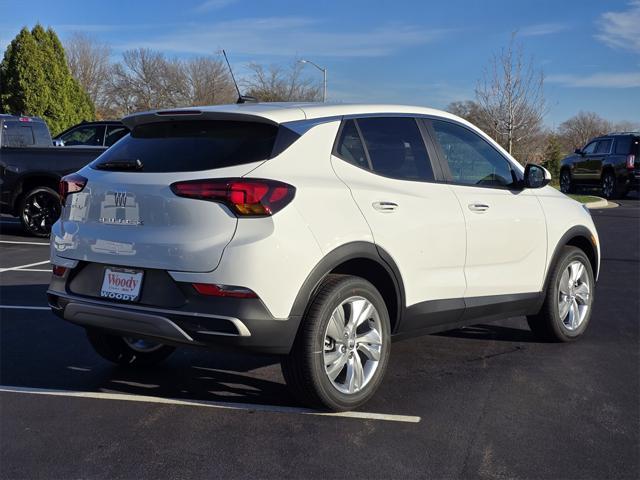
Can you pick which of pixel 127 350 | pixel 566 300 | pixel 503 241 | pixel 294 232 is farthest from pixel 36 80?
pixel 294 232

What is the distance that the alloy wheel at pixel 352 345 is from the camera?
4.07 meters

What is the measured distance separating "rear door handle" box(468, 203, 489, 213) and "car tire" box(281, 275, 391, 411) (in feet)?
3.56

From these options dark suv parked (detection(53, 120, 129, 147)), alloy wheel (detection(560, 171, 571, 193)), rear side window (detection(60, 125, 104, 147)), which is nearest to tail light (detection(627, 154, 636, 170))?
alloy wheel (detection(560, 171, 571, 193))

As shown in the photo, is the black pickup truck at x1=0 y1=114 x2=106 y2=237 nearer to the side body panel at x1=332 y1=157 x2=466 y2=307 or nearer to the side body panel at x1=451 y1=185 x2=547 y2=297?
the side body panel at x1=451 y1=185 x2=547 y2=297

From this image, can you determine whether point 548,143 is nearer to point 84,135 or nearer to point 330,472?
point 84,135

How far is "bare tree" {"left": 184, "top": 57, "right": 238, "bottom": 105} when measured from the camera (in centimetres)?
5184

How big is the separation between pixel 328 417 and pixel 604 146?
2166cm

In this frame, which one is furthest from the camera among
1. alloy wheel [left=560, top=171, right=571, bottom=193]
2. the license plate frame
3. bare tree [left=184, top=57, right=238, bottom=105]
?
bare tree [left=184, top=57, right=238, bottom=105]

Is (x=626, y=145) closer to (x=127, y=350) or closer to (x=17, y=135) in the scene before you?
(x=17, y=135)

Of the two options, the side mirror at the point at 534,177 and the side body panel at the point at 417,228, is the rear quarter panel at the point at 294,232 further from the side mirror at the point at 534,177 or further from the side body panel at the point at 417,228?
the side mirror at the point at 534,177

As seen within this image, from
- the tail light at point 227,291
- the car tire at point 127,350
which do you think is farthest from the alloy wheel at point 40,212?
the tail light at point 227,291

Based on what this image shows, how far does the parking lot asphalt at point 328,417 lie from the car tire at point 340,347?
15 centimetres

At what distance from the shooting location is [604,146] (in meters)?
23.3

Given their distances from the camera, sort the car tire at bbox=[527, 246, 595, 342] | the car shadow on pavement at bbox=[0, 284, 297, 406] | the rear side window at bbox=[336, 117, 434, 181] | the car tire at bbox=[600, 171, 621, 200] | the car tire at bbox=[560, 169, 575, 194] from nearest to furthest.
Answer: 1. the rear side window at bbox=[336, 117, 434, 181]
2. the car shadow on pavement at bbox=[0, 284, 297, 406]
3. the car tire at bbox=[527, 246, 595, 342]
4. the car tire at bbox=[600, 171, 621, 200]
5. the car tire at bbox=[560, 169, 575, 194]
